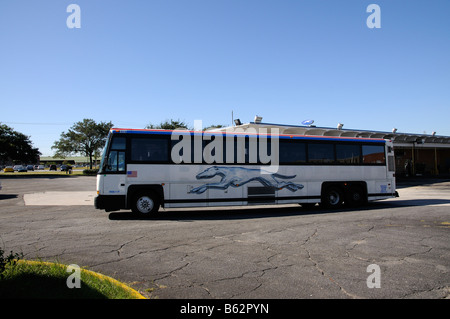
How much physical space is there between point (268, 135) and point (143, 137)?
17.3 feet

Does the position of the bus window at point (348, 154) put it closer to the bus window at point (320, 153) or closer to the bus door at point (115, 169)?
the bus window at point (320, 153)

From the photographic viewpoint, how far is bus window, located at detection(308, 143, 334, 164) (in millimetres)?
13062

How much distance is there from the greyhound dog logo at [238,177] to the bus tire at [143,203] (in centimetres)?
161

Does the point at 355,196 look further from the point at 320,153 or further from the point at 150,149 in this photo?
the point at 150,149

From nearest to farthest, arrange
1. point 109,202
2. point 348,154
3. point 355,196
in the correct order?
1. point 109,202
2. point 348,154
3. point 355,196

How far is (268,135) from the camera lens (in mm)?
12578

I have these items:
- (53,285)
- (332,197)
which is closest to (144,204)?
(53,285)

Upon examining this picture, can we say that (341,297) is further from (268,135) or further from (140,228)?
(268,135)

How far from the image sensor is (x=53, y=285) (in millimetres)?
3936

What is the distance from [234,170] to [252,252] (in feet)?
19.7

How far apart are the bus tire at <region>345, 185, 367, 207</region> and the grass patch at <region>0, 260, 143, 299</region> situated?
1205cm

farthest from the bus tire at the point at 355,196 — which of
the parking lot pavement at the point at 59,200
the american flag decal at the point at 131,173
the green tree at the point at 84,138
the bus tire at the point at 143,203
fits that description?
the green tree at the point at 84,138

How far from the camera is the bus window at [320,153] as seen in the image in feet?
42.9
